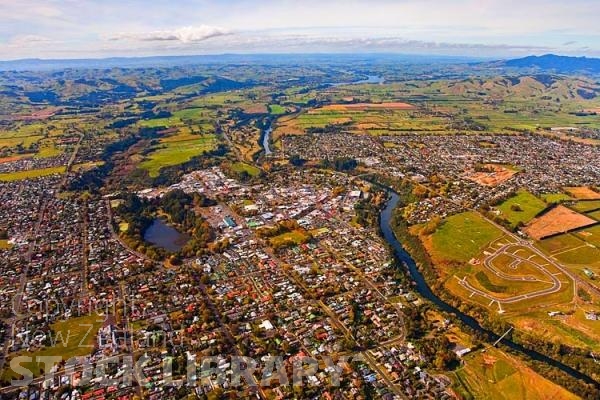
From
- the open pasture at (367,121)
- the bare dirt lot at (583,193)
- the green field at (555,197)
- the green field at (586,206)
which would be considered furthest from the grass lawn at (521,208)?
the open pasture at (367,121)

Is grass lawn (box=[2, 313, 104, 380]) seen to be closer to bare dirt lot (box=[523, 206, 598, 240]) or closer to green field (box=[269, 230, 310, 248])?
green field (box=[269, 230, 310, 248])

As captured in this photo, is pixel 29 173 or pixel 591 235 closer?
pixel 591 235

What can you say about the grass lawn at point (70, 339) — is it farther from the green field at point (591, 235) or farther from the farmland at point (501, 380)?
the green field at point (591, 235)

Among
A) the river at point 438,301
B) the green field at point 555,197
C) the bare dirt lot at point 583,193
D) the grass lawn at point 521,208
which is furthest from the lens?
the bare dirt lot at point 583,193

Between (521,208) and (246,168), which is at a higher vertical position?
(521,208)

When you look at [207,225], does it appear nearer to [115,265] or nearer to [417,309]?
[115,265]

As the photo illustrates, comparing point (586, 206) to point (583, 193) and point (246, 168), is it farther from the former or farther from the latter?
point (246, 168)

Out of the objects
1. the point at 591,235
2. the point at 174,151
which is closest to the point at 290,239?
the point at 591,235
